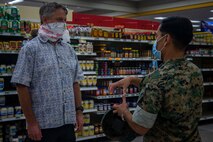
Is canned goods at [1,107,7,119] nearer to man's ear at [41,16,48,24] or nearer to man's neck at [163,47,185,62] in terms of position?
man's ear at [41,16,48,24]

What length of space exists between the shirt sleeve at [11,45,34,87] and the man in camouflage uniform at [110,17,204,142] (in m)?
0.98

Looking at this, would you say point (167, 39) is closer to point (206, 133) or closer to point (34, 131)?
point (34, 131)

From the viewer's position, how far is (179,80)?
5.66 ft

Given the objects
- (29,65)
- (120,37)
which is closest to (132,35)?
(120,37)

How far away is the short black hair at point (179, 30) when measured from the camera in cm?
177

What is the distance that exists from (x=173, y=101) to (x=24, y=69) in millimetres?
1332

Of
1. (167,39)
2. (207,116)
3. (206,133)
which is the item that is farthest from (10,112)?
(207,116)

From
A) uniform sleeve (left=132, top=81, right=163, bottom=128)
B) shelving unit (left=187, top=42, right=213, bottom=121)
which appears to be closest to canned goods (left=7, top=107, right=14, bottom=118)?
uniform sleeve (left=132, top=81, right=163, bottom=128)

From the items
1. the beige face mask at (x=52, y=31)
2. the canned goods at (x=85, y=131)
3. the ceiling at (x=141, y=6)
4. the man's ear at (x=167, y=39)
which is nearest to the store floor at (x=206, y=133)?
the canned goods at (x=85, y=131)

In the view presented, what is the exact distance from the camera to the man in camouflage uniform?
169cm

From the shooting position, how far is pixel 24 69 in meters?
2.53

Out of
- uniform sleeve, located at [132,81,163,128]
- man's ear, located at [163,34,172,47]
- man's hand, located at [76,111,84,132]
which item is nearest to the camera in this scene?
uniform sleeve, located at [132,81,163,128]

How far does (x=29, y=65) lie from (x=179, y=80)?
132 cm

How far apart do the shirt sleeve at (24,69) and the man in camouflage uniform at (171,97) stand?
0.98 m
